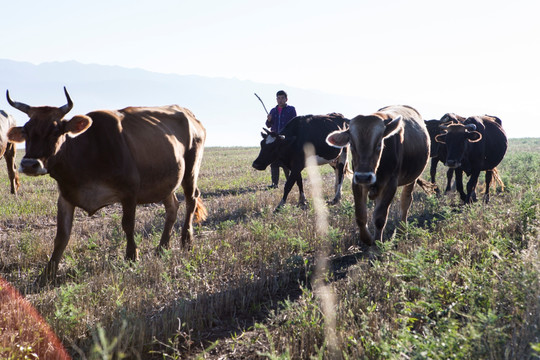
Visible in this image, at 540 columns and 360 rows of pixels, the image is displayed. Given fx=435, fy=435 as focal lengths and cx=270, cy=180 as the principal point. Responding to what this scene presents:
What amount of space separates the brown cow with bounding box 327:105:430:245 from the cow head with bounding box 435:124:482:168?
2.33 metres

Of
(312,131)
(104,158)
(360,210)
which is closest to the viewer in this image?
(104,158)

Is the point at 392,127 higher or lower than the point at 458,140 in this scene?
higher

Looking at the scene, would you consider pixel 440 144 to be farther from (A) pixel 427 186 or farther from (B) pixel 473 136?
(A) pixel 427 186

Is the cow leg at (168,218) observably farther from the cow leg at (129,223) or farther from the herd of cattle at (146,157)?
the cow leg at (129,223)

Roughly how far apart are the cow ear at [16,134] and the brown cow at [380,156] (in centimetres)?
402

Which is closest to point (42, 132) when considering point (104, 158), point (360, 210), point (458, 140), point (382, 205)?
point (104, 158)

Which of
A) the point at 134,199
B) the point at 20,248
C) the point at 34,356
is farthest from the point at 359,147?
the point at 20,248

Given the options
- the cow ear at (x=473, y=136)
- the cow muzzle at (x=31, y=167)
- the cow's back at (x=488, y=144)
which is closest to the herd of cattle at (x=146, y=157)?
the cow muzzle at (x=31, y=167)

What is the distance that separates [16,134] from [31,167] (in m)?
0.60

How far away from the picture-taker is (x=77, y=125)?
5.07 m

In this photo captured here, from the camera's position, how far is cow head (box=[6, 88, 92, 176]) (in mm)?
4762

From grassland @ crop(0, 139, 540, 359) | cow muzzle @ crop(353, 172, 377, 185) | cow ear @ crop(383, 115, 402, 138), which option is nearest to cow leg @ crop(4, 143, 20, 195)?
grassland @ crop(0, 139, 540, 359)

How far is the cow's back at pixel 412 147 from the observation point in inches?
279

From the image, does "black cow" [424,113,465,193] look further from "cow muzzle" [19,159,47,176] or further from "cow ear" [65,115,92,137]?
"cow muzzle" [19,159,47,176]
